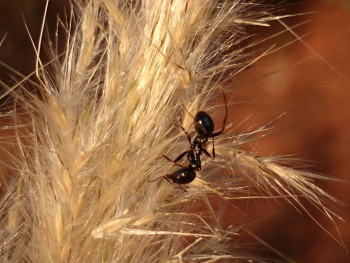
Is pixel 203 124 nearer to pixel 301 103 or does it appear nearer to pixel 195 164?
pixel 195 164

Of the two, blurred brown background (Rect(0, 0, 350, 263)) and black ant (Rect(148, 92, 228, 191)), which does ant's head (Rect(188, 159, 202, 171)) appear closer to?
black ant (Rect(148, 92, 228, 191))

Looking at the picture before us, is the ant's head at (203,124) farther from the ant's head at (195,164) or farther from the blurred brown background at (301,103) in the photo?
the blurred brown background at (301,103)

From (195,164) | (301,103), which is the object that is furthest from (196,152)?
(301,103)

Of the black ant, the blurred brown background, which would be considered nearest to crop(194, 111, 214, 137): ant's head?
the black ant

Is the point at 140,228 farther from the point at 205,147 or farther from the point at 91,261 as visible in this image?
the point at 205,147

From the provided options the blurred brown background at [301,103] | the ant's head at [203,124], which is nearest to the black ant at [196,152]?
the ant's head at [203,124]
